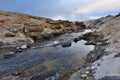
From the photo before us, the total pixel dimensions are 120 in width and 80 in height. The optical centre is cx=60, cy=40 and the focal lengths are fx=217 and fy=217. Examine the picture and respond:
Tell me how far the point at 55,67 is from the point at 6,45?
2459 centimetres

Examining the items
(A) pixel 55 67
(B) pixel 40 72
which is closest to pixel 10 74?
(B) pixel 40 72

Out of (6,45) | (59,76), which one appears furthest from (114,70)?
(6,45)

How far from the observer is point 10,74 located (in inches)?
902

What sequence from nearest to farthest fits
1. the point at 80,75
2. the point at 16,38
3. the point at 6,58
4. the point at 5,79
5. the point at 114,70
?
the point at 114,70 → the point at 80,75 → the point at 5,79 → the point at 6,58 → the point at 16,38

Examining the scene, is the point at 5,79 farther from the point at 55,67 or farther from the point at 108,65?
the point at 108,65

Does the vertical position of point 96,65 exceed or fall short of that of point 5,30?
it falls short

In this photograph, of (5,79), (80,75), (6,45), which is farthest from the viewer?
(6,45)

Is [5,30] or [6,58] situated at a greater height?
[5,30]

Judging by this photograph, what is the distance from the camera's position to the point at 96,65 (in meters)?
19.5

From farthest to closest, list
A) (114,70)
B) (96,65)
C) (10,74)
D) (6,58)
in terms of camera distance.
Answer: (6,58) < (10,74) < (96,65) < (114,70)

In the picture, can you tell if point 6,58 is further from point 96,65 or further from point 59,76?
point 96,65

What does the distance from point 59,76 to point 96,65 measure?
3.61 m

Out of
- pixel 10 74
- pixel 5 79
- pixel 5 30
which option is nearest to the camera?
pixel 5 79

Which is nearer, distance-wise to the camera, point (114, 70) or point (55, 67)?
point (114, 70)
